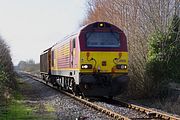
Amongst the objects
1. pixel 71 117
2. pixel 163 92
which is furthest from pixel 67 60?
pixel 71 117

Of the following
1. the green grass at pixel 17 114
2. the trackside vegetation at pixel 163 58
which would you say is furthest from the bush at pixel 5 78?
the trackside vegetation at pixel 163 58

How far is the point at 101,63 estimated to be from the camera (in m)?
19.3

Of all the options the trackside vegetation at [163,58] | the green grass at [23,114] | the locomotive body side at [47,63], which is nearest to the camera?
the green grass at [23,114]

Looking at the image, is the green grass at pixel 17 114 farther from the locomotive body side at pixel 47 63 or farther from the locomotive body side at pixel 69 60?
the locomotive body side at pixel 47 63

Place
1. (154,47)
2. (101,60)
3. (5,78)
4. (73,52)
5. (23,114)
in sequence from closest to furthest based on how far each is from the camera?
(23,114) < (101,60) < (73,52) < (154,47) < (5,78)

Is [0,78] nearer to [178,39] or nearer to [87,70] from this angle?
[87,70]

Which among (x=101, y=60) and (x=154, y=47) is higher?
(x=154, y=47)

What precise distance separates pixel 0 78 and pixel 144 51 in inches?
307

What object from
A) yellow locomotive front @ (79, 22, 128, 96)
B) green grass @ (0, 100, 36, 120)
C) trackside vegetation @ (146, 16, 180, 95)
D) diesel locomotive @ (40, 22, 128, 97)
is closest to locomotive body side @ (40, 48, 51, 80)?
trackside vegetation @ (146, 16, 180, 95)

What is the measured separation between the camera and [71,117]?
560 inches

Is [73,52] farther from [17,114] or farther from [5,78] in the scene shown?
[5,78]

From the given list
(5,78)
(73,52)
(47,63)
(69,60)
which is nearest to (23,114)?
(73,52)

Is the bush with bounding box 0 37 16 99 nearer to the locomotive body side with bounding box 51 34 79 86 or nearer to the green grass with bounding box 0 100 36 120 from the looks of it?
the green grass with bounding box 0 100 36 120

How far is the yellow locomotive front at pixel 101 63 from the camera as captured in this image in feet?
62.8
